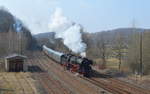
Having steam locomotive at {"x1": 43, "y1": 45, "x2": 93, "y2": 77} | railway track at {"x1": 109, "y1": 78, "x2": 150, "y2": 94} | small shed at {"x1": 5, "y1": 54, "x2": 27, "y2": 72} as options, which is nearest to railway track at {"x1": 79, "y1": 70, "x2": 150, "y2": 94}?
railway track at {"x1": 109, "y1": 78, "x2": 150, "y2": 94}

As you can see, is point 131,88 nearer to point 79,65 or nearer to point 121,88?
point 121,88

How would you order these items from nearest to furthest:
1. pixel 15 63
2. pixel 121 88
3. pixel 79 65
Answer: pixel 121 88
pixel 79 65
pixel 15 63

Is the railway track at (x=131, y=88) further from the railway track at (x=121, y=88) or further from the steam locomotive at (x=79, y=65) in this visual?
the steam locomotive at (x=79, y=65)

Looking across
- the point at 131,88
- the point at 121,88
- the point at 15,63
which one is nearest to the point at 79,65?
the point at 121,88

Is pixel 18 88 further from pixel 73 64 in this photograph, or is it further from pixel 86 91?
pixel 73 64

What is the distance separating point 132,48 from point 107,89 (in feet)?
68.8

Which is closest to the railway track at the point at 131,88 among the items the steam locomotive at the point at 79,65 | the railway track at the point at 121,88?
the railway track at the point at 121,88

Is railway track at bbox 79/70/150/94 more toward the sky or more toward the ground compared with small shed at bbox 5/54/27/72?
more toward the ground

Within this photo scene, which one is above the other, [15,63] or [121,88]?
[15,63]

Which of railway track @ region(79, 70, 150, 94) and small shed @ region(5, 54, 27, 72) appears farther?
small shed @ region(5, 54, 27, 72)

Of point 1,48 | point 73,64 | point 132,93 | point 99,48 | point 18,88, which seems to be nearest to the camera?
point 132,93

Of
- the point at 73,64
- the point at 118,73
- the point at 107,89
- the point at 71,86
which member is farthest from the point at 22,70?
the point at 107,89

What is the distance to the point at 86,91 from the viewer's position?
106ft

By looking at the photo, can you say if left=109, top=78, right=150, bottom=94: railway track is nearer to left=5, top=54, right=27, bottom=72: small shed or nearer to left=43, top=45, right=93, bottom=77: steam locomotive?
left=43, top=45, right=93, bottom=77: steam locomotive
